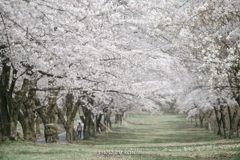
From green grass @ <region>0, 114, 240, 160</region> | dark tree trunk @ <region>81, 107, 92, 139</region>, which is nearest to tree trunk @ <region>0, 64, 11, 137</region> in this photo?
green grass @ <region>0, 114, 240, 160</region>

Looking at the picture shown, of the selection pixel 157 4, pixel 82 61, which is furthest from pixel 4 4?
pixel 157 4

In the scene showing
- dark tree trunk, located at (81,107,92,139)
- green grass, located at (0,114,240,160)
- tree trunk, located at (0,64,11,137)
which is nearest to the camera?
green grass, located at (0,114,240,160)

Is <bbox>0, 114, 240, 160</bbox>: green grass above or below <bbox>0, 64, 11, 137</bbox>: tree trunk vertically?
below

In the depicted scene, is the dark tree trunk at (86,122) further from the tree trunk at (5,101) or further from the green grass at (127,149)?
the tree trunk at (5,101)

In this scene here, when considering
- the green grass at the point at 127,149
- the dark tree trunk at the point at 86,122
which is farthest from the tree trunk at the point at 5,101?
the dark tree trunk at the point at 86,122

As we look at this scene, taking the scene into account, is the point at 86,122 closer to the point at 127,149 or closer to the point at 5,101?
the point at 127,149

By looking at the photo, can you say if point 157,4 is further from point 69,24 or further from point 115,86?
point 69,24

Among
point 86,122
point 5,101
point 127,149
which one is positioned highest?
point 5,101

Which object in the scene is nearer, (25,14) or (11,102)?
(25,14)

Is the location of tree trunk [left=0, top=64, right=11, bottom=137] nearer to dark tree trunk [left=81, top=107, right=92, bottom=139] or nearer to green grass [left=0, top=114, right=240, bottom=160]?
green grass [left=0, top=114, right=240, bottom=160]

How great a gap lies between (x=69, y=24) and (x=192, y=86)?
13186mm

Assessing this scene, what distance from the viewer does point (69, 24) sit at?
991cm

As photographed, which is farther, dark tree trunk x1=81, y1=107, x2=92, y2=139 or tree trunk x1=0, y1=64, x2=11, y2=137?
dark tree trunk x1=81, y1=107, x2=92, y2=139

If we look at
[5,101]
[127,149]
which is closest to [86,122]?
[127,149]
